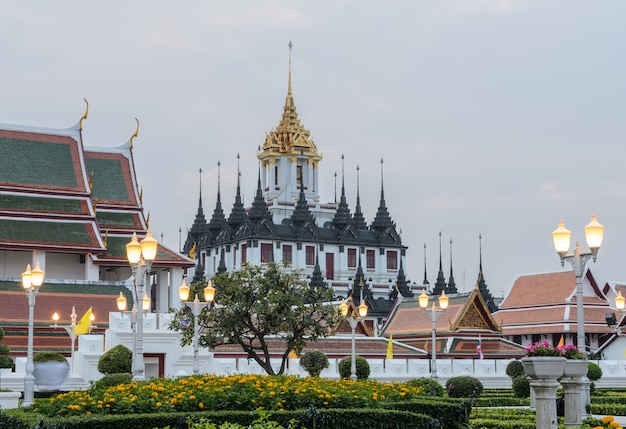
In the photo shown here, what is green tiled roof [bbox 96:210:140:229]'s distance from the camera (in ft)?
156

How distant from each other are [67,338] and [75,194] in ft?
36.2

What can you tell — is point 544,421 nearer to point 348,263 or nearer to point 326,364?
point 326,364

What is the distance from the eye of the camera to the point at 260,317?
3184 cm

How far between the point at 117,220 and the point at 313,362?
53.5ft

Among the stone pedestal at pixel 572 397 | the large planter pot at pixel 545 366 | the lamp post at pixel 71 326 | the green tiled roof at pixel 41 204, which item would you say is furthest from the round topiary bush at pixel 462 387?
the green tiled roof at pixel 41 204

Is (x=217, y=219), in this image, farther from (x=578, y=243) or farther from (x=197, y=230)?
(x=578, y=243)

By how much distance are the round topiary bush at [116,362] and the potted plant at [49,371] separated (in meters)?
1.60

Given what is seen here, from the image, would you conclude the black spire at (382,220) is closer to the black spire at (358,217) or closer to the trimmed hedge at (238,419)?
the black spire at (358,217)

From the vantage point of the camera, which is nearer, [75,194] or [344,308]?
[344,308]

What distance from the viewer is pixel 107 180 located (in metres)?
49.5

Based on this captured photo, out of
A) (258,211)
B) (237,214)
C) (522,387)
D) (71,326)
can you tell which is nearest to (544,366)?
(522,387)

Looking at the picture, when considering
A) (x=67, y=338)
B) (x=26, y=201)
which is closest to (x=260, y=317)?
(x=67, y=338)

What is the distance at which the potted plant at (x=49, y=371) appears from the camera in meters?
28.1

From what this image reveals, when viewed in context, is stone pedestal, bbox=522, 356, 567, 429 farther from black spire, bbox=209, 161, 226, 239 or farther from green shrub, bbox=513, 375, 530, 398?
black spire, bbox=209, 161, 226, 239
